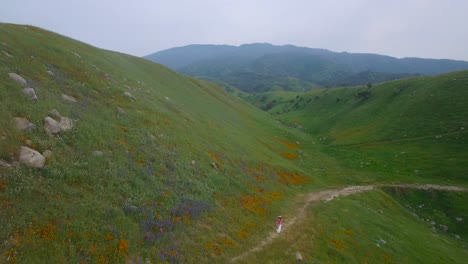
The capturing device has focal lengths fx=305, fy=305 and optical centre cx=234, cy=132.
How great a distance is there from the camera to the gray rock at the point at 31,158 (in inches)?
693

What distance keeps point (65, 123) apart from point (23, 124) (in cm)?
322

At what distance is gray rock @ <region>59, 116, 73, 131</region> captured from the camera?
2269 centimetres

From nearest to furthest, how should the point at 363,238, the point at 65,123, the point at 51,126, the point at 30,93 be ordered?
the point at 51,126 < the point at 65,123 < the point at 30,93 < the point at 363,238

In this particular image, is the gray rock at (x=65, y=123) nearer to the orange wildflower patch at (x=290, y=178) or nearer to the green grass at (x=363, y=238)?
the green grass at (x=363, y=238)

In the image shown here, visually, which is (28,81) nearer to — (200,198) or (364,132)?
(200,198)

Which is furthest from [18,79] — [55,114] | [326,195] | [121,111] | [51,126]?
[326,195]

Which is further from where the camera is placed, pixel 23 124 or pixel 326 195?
pixel 326 195

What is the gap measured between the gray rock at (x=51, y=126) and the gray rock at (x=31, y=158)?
3.08m

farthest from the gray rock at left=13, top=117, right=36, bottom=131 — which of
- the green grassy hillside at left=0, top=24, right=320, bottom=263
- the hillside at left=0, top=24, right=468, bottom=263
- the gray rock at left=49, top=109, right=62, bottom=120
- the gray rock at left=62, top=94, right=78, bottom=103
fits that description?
the gray rock at left=62, top=94, right=78, bottom=103

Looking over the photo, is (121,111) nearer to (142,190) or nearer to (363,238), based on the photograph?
(142,190)

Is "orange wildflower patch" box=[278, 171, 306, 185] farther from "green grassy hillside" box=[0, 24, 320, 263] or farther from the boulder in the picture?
the boulder

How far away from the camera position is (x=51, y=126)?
2159 centimetres

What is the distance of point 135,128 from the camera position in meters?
29.9

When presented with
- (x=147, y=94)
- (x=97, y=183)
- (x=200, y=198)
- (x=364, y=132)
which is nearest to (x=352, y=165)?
(x=364, y=132)
